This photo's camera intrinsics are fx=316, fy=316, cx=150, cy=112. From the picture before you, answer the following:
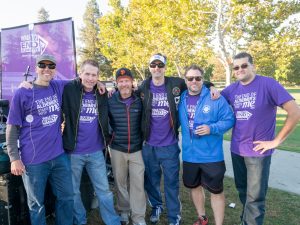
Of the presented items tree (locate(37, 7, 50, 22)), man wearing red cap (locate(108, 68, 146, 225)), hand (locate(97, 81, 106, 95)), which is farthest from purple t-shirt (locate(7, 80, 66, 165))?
tree (locate(37, 7, 50, 22))

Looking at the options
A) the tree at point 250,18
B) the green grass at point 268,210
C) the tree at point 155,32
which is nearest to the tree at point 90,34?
the tree at point 155,32

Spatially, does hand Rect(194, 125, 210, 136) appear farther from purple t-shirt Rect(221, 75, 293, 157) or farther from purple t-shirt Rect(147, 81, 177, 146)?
purple t-shirt Rect(147, 81, 177, 146)

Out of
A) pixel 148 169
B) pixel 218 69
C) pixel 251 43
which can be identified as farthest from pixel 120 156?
pixel 218 69

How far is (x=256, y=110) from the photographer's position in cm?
351

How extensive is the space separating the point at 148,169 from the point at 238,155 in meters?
1.17

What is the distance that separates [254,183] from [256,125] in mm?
657

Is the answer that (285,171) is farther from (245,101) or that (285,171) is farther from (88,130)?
(88,130)

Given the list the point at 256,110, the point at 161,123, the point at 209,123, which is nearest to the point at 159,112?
the point at 161,123

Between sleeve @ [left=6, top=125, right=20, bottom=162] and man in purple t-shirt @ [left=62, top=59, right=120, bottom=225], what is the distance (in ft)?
1.94

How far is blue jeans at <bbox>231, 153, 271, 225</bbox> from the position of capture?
3.55 meters

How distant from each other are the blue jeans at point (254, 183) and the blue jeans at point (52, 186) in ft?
6.48

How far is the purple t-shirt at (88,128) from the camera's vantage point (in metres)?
3.65

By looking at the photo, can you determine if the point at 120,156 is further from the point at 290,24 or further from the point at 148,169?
the point at 290,24

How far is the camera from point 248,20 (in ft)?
41.6
